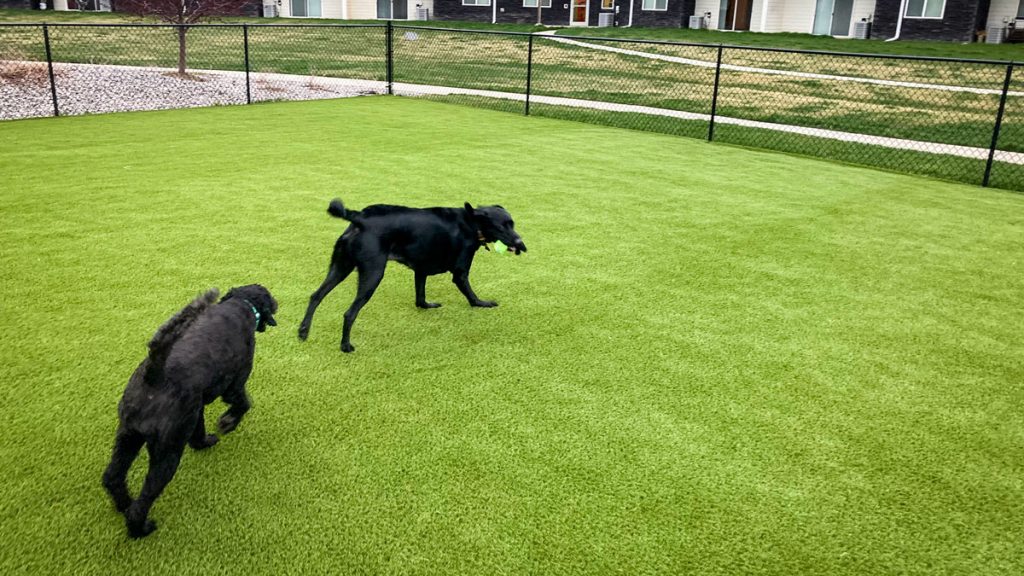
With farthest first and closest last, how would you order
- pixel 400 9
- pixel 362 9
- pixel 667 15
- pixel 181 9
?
pixel 400 9
pixel 362 9
pixel 667 15
pixel 181 9

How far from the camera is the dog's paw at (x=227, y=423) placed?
2.83m

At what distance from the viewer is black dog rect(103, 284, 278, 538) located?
2154mm

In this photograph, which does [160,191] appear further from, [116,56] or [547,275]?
[116,56]

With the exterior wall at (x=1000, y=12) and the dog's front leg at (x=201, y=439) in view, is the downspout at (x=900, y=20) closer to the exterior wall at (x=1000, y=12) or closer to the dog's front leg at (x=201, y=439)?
the exterior wall at (x=1000, y=12)

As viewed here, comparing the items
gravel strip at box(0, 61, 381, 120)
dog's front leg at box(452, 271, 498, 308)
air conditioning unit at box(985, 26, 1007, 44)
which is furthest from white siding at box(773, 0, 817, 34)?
dog's front leg at box(452, 271, 498, 308)

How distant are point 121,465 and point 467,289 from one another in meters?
2.09

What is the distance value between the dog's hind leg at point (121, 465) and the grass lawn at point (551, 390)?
11cm

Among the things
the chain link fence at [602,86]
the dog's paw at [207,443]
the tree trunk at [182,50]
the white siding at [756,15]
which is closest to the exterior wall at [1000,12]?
the chain link fence at [602,86]

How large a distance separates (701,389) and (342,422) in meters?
1.63

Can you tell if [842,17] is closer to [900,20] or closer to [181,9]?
[900,20]

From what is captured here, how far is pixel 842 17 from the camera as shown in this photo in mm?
31281

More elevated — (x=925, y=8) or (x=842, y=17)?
(x=925, y=8)

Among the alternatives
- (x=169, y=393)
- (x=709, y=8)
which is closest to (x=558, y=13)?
(x=709, y=8)

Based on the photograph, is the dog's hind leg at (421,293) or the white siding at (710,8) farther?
the white siding at (710,8)
